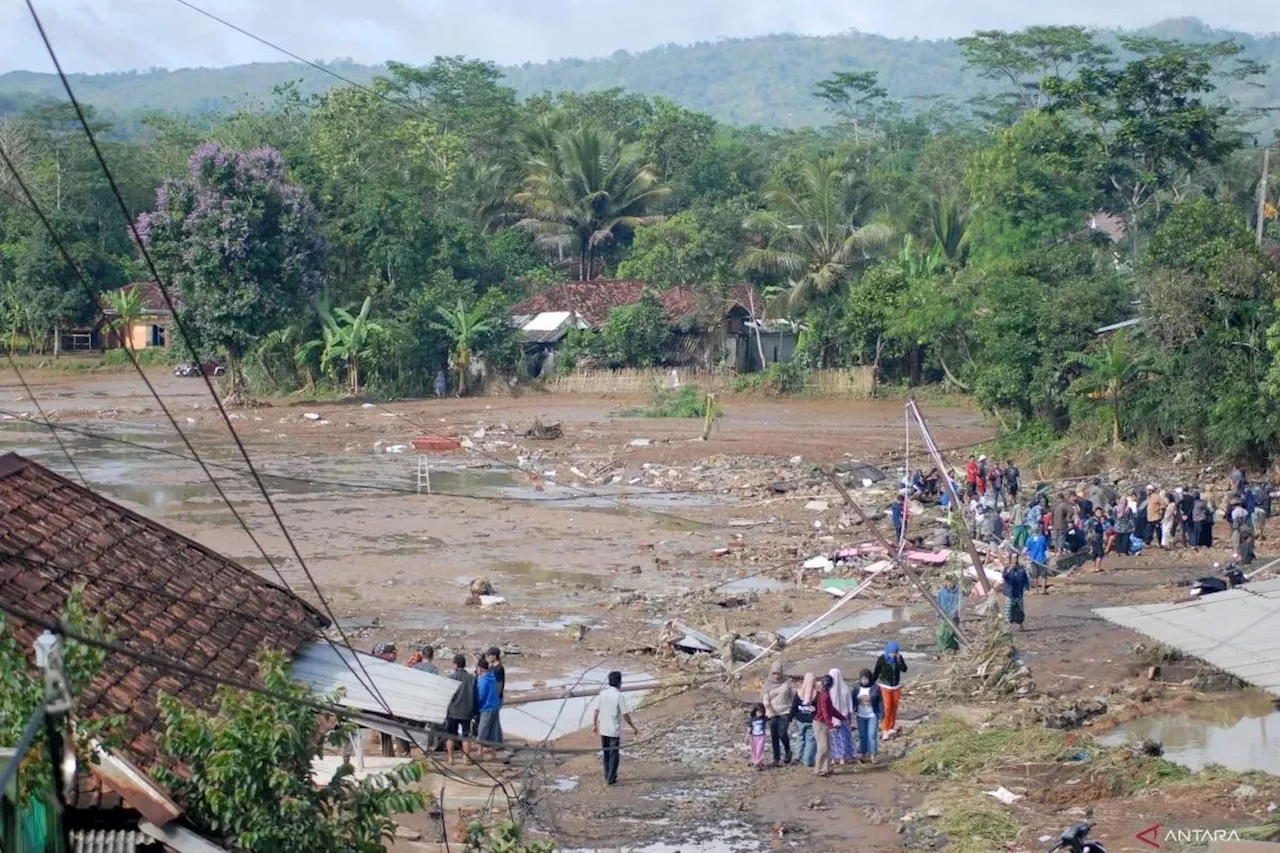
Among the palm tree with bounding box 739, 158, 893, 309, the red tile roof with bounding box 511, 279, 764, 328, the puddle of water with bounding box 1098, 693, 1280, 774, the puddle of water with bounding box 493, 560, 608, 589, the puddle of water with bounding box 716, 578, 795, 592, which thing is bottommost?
the puddle of water with bounding box 493, 560, 608, 589

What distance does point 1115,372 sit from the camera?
29.3 metres

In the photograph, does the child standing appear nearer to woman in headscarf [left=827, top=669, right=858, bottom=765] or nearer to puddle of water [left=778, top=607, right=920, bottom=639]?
woman in headscarf [left=827, top=669, right=858, bottom=765]

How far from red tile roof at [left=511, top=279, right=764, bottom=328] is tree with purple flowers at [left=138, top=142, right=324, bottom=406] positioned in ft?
29.6

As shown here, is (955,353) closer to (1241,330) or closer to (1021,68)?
(1241,330)

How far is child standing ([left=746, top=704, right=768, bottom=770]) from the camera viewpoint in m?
13.1

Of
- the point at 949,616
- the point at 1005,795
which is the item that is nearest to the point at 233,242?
the point at 949,616

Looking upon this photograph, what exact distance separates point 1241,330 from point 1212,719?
49.6 feet

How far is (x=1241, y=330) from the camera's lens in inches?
1102

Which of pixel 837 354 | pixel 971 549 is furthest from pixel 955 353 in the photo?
pixel 971 549

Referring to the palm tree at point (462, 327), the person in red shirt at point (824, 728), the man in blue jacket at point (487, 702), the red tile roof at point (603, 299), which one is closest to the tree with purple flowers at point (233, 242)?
the palm tree at point (462, 327)

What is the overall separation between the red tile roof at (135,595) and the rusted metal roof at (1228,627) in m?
7.27

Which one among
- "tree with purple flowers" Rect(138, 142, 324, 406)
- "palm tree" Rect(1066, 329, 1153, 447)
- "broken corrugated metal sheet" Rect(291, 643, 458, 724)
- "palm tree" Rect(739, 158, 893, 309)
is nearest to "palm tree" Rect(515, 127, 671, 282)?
"palm tree" Rect(739, 158, 893, 309)

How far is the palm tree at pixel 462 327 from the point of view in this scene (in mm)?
45031

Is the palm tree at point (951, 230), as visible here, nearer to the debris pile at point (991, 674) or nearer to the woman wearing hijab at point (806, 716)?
the debris pile at point (991, 674)
